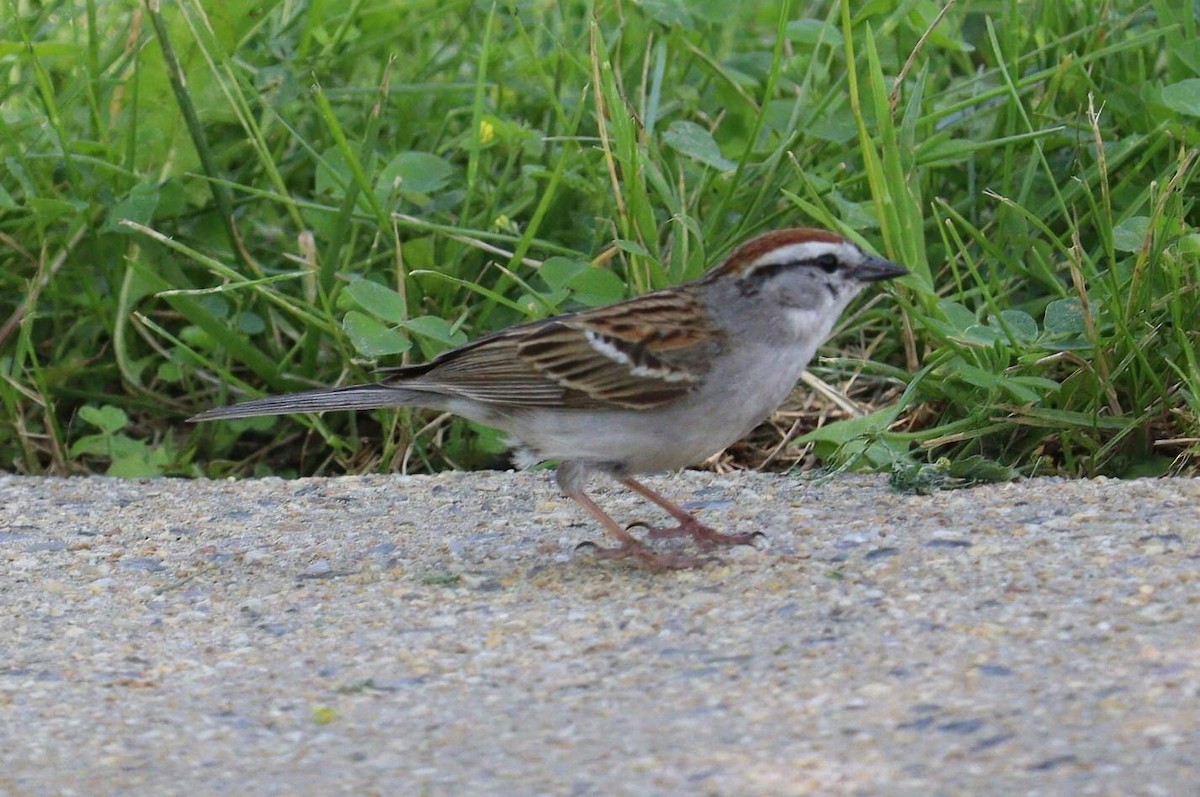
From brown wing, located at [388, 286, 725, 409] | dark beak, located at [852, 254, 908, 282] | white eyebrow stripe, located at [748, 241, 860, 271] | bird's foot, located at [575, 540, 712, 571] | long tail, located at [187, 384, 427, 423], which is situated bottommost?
bird's foot, located at [575, 540, 712, 571]

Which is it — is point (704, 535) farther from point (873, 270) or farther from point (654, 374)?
point (873, 270)

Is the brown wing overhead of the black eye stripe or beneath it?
beneath

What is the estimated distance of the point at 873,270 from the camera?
5109mm

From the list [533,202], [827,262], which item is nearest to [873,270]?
[827,262]

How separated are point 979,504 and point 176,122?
12.0 feet

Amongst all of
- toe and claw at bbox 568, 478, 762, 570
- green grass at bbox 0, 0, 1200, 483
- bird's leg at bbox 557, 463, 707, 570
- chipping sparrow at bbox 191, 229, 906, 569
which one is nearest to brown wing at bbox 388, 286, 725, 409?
chipping sparrow at bbox 191, 229, 906, 569

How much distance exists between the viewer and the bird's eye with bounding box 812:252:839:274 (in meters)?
5.10

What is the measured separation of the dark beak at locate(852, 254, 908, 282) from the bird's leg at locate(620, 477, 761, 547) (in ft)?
2.66

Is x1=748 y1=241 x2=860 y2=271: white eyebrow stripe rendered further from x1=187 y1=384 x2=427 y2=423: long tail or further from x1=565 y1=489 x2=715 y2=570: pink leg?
x1=187 y1=384 x2=427 y2=423: long tail

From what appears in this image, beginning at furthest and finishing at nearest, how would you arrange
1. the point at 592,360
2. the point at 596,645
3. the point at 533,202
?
the point at 533,202
the point at 592,360
the point at 596,645

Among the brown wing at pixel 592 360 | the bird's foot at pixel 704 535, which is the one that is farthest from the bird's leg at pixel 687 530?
the brown wing at pixel 592 360

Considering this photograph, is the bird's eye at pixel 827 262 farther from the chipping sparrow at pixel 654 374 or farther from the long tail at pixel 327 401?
the long tail at pixel 327 401

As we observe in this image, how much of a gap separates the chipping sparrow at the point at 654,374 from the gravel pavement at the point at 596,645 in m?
0.31

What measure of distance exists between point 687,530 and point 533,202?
222cm
